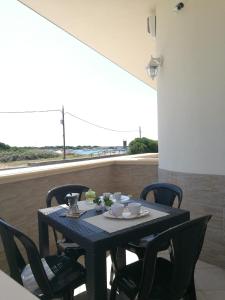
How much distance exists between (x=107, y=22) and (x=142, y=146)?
2.88 metres

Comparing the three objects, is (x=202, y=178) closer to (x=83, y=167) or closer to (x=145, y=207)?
(x=145, y=207)

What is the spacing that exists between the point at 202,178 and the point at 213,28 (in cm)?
137

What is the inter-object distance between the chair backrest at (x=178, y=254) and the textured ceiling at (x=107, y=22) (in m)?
2.62

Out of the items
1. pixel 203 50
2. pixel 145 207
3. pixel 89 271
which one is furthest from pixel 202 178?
pixel 89 271

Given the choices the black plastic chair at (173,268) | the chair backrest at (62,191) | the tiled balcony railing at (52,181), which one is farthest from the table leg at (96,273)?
the tiled balcony railing at (52,181)

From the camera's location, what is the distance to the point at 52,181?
298cm

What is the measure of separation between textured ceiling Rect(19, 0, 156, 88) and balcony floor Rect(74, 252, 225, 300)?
2836 mm

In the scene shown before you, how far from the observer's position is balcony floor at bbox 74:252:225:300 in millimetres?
2170

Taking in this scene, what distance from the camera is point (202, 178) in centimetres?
267

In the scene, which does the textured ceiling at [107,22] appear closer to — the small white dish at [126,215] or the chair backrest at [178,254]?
the small white dish at [126,215]

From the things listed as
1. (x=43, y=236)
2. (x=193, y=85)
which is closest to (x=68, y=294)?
(x=43, y=236)

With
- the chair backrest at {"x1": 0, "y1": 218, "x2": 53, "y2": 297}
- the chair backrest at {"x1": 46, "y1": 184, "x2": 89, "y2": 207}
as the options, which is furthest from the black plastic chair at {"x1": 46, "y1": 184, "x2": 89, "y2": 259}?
the chair backrest at {"x1": 0, "y1": 218, "x2": 53, "y2": 297}

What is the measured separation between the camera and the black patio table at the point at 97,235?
59.0 inches

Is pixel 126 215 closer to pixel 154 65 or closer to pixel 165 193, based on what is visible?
pixel 165 193
